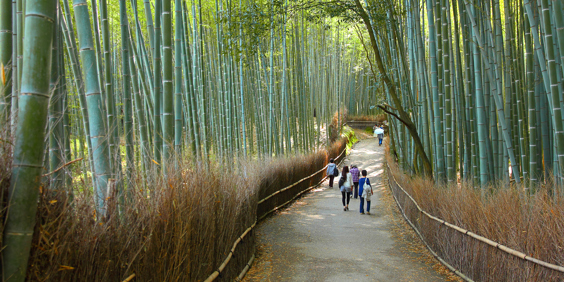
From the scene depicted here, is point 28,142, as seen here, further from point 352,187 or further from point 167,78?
point 352,187

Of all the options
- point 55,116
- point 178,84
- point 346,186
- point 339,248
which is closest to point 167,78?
point 178,84

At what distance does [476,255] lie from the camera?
11.9 ft

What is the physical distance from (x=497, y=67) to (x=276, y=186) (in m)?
4.10

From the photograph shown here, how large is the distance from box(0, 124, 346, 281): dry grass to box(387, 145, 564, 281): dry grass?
2080mm

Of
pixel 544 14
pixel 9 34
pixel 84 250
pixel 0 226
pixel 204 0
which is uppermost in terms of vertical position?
pixel 204 0

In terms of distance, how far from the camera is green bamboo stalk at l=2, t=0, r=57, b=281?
1.36m

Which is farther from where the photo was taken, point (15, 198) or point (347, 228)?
point (347, 228)

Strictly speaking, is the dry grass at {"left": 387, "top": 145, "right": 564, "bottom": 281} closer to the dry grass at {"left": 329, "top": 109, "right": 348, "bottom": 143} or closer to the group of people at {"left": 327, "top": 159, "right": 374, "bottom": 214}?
the group of people at {"left": 327, "top": 159, "right": 374, "bottom": 214}

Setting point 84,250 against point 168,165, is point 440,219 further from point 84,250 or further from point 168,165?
point 84,250

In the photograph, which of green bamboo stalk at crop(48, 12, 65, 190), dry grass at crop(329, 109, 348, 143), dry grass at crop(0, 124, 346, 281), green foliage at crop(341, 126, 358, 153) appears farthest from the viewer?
green foliage at crop(341, 126, 358, 153)

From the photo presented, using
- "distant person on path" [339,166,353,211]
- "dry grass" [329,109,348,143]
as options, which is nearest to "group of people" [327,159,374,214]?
"distant person on path" [339,166,353,211]

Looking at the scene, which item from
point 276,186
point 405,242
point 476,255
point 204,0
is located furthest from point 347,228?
point 204,0

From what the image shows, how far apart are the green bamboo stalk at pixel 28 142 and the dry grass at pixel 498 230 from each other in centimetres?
281

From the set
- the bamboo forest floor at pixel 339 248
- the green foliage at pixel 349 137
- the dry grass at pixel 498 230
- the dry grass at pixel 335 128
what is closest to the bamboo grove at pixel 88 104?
the bamboo forest floor at pixel 339 248
